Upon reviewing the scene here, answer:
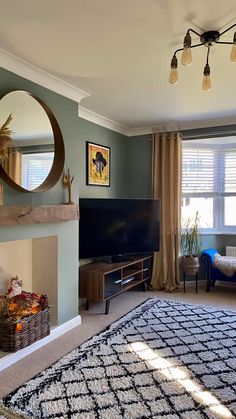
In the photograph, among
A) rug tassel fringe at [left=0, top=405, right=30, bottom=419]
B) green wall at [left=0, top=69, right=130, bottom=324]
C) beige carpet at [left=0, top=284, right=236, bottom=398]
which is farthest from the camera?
green wall at [left=0, top=69, right=130, bottom=324]

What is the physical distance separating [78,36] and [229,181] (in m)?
3.61

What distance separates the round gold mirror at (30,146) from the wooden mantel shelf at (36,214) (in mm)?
176

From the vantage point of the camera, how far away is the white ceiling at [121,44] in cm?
184

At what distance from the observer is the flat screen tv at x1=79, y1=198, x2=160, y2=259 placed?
3.70m

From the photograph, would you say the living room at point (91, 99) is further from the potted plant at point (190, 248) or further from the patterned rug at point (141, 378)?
the potted plant at point (190, 248)

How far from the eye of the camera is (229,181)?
16.4 feet

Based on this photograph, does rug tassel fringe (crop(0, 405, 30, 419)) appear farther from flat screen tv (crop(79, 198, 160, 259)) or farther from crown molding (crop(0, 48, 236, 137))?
crown molding (crop(0, 48, 236, 137))

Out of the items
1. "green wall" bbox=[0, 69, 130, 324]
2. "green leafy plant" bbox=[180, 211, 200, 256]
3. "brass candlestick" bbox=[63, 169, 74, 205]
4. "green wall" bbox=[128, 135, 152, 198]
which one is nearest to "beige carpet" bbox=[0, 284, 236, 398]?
"green wall" bbox=[0, 69, 130, 324]

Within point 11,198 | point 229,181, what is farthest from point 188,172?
point 11,198

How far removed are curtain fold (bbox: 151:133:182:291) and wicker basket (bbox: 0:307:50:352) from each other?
235 centimetres

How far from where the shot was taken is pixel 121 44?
7.41 feet

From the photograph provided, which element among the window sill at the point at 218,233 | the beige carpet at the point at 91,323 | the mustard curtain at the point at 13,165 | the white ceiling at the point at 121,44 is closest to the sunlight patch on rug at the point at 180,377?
the beige carpet at the point at 91,323

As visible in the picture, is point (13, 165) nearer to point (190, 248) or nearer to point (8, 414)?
point (8, 414)

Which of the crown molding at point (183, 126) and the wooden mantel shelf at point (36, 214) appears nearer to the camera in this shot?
the wooden mantel shelf at point (36, 214)
